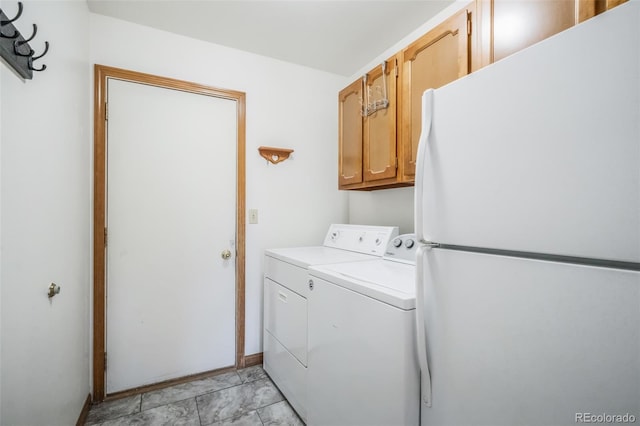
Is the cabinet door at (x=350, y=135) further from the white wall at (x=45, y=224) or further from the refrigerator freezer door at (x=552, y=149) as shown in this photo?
the white wall at (x=45, y=224)

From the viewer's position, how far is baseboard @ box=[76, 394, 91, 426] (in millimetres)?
1579

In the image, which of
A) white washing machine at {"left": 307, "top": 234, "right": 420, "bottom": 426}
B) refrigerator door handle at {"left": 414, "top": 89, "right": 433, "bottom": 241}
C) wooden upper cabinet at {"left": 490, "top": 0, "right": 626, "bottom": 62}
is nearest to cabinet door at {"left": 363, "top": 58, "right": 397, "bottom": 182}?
white washing machine at {"left": 307, "top": 234, "right": 420, "bottom": 426}

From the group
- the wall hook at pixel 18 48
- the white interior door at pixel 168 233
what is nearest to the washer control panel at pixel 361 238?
the white interior door at pixel 168 233

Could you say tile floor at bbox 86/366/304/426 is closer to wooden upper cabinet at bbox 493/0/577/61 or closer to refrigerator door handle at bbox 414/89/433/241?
refrigerator door handle at bbox 414/89/433/241

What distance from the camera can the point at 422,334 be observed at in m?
0.92

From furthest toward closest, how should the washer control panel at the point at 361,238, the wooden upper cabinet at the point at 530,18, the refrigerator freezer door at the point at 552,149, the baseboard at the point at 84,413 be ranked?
the washer control panel at the point at 361,238, the baseboard at the point at 84,413, the wooden upper cabinet at the point at 530,18, the refrigerator freezer door at the point at 552,149

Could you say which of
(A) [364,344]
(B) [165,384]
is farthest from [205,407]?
(A) [364,344]

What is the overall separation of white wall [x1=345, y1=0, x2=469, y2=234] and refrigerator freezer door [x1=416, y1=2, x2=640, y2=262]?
1.29 m

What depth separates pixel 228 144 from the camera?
2227mm

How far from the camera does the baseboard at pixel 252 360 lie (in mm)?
2270

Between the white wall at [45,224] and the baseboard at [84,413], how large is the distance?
0.06 m

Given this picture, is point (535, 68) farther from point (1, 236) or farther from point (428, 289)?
point (1, 236)

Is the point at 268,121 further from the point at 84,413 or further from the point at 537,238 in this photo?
the point at 84,413

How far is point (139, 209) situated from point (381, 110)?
178 cm
